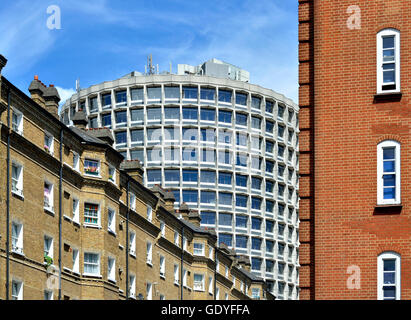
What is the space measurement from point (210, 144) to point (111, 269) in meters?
98.1

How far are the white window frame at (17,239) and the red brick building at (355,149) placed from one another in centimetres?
2456

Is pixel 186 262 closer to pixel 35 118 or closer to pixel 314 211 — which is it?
pixel 35 118

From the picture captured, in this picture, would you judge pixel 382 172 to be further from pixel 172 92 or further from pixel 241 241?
pixel 172 92

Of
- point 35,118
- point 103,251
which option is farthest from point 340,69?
A: point 103,251

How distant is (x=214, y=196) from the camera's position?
170m

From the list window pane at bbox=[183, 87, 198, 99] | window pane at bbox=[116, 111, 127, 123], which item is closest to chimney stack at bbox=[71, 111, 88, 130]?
window pane at bbox=[116, 111, 127, 123]

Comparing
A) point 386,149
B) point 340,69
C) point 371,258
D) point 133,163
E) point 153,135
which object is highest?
point 153,135

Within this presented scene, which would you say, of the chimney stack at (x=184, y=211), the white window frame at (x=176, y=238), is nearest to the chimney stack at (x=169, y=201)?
the white window frame at (x=176, y=238)

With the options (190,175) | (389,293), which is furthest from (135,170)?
(190,175)

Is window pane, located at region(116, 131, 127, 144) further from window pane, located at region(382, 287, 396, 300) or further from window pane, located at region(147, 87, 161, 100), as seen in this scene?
window pane, located at region(382, 287, 396, 300)

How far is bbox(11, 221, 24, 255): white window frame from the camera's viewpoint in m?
58.3

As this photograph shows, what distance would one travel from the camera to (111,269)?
72.9 m

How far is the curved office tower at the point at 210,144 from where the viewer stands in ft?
556

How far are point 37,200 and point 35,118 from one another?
544cm
